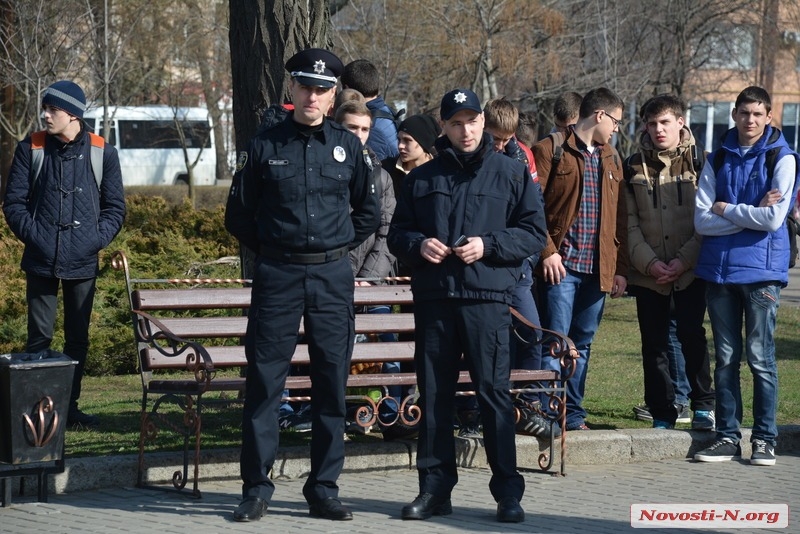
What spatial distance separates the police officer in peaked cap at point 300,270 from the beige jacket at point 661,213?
2.46m

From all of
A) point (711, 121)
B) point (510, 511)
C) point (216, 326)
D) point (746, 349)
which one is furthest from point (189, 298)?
point (711, 121)

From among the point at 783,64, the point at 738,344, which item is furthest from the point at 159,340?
the point at 783,64

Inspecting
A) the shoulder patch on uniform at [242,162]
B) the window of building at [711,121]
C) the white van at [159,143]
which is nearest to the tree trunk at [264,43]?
the shoulder patch on uniform at [242,162]

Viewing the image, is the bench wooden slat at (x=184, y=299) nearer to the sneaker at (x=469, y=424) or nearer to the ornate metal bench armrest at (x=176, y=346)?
the ornate metal bench armrest at (x=176, y=346)

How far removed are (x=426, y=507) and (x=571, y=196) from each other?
2.39 metres

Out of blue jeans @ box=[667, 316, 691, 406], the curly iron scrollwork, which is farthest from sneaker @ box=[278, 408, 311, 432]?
blue jeans @ box=[667, 316, 691, 406]

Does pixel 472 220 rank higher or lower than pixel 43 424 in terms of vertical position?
higher

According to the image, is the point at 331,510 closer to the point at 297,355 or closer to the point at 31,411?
the point at 297,355

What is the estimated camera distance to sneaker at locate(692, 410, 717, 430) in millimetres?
7598

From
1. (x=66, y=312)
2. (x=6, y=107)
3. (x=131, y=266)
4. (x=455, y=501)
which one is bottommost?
(x=455, y=501)

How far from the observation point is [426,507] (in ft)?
19.1

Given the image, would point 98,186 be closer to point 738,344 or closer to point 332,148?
point 332,148

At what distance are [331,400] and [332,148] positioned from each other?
1.18 meters

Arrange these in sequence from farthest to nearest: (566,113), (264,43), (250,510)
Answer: (566,113)
(264,43)
(250,510)
